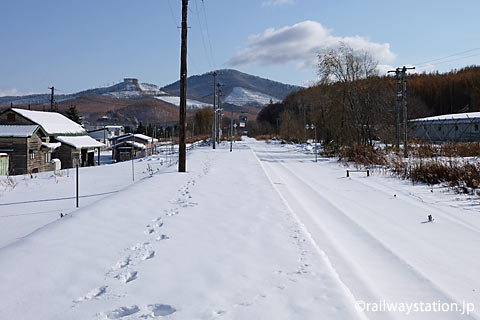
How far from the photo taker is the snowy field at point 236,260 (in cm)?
392

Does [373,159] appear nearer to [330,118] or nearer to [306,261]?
[330,118]

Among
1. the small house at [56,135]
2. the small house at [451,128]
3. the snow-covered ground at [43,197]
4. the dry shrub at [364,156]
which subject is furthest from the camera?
the small house at [451,128]

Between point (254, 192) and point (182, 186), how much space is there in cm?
232

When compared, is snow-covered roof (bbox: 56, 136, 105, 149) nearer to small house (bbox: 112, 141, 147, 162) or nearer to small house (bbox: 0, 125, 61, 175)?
small house (bbox: 0, 125, 61, 175)

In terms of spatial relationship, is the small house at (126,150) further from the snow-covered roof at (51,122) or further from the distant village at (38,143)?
the snow-covered roof at (51,122)

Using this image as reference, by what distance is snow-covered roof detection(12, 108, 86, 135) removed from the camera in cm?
3272

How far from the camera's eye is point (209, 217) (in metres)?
7.75

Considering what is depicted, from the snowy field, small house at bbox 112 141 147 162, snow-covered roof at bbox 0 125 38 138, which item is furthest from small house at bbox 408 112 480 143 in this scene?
the snowy field

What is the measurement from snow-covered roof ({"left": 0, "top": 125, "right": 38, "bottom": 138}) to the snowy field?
20.9 meters

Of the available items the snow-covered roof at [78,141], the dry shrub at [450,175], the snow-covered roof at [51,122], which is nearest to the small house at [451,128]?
the dry shrub at [450,175]

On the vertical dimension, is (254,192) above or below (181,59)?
below

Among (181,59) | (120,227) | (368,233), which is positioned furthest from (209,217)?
(181,59)

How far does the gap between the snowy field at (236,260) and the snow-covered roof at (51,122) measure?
2502 centimetres

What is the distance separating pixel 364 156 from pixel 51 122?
93.7ft
